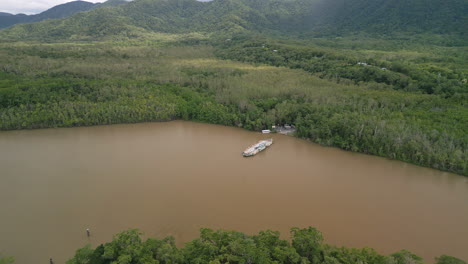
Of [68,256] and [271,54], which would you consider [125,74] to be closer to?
[271,54]

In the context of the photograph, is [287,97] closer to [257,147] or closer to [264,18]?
[257,147]

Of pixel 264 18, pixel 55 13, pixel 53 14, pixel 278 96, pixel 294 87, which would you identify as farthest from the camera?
pixel 53 14

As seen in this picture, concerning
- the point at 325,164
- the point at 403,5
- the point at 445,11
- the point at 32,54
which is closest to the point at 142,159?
the point at 325,164

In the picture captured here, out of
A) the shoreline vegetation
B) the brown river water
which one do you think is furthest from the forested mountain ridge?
the brown river water

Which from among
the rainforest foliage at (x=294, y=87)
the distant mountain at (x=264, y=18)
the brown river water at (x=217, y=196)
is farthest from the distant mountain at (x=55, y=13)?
the brown river water at (x=217, y=196)

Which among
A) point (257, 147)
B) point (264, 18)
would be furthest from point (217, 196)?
point (264, 18)

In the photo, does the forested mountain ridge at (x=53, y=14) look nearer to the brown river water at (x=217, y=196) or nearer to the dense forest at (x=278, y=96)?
the dense forest at (x=278, y=96)
